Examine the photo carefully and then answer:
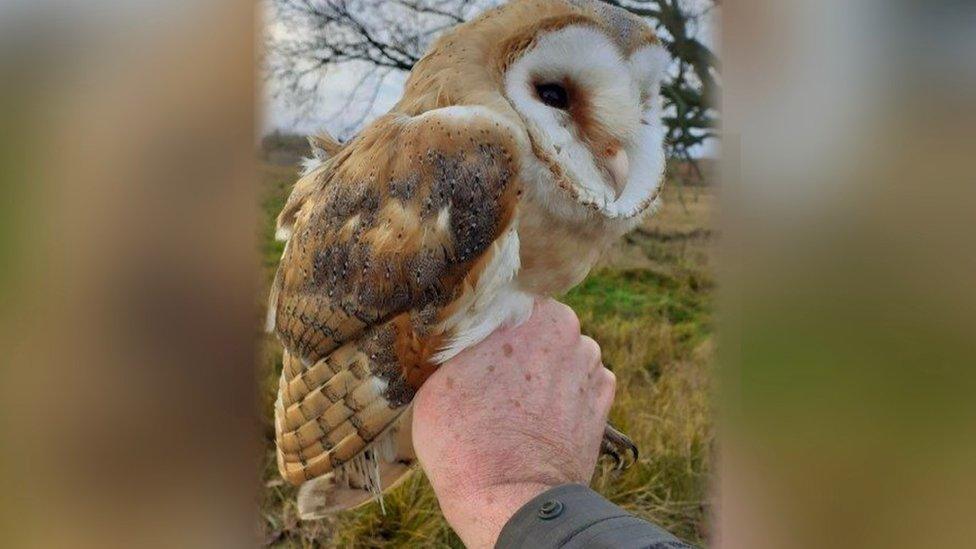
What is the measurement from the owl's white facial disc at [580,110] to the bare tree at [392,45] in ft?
0.27

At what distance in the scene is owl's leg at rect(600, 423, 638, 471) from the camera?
97cm

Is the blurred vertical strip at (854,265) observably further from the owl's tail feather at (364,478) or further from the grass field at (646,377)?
the owl's tail feather at (364,478)

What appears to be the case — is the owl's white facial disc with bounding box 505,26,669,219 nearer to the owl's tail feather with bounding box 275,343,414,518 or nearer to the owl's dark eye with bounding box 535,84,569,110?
the owl's dark eye with bounding box 535,84,569,110

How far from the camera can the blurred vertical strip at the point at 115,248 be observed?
2.17ft

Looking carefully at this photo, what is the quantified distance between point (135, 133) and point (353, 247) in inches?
10.3

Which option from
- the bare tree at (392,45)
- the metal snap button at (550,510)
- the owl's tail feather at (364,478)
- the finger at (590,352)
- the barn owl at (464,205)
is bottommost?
the owl's tail feather at (364,478)

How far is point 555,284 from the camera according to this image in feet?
2.88

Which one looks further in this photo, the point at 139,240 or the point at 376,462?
the point at 376,462

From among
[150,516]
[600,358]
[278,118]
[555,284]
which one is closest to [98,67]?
[278,118]

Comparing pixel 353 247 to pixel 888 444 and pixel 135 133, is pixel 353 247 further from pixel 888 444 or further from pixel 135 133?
pixel 888 444

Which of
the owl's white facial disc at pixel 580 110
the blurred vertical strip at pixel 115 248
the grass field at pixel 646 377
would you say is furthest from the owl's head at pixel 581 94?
the blurred vertical strip at pixel 115 248

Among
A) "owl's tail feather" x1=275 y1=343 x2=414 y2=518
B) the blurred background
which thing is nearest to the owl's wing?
"owl's tail feather" x1=275 y1=343 x2=414 y2=518

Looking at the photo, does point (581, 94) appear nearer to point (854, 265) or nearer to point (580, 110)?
point (580, 110)

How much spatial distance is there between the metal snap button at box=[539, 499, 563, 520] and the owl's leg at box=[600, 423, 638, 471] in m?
0.24
